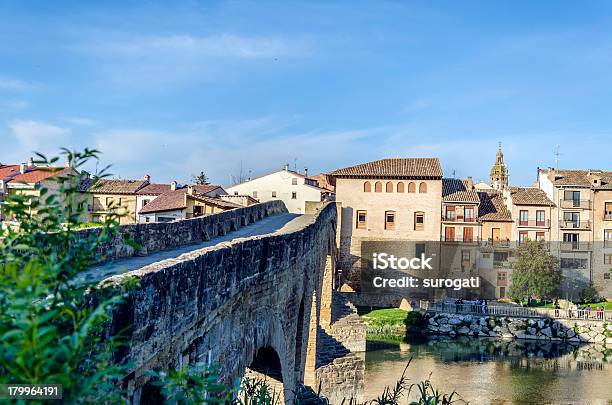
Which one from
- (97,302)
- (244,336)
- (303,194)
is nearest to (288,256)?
(244,336)

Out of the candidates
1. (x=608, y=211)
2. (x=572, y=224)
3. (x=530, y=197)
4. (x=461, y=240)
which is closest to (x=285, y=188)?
(x=461, y=240)

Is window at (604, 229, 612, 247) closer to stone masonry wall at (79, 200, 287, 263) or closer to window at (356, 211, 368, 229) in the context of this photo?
window at (356, 211, 368, 229)

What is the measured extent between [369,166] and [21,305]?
51.0 metres

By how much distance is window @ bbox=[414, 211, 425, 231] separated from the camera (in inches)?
1991

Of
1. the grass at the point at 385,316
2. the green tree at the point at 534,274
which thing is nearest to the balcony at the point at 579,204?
the green tree at the point at 534,274

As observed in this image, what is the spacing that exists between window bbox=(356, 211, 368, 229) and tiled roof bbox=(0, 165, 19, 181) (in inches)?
986

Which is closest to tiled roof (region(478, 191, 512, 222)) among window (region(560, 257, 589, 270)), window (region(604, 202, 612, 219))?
window (region(560, 257, 589, 270))

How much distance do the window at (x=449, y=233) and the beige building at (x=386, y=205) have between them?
83 centimetres

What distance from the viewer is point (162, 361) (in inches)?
206

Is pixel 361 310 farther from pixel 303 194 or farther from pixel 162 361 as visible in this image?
pixel 162 361

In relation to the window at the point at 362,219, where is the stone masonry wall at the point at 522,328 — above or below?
below

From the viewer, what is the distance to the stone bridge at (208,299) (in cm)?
466

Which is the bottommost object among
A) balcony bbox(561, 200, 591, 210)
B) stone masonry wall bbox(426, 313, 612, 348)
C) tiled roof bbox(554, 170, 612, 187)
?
stone masonry wall bbox(426, 313, 612, 348)

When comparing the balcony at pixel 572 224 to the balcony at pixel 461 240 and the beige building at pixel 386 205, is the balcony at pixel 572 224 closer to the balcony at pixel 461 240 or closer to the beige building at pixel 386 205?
the balcony at pixel 461 240
